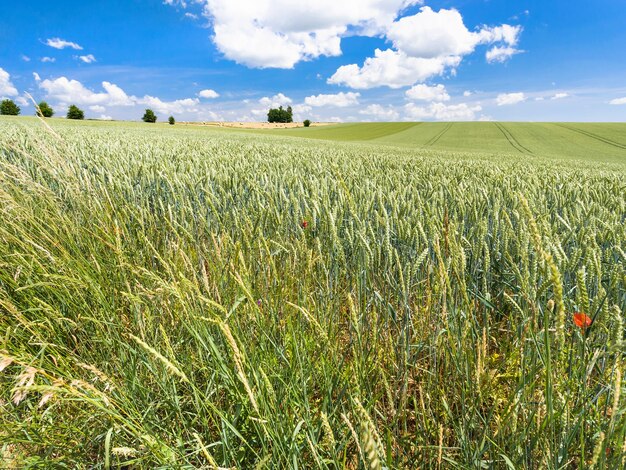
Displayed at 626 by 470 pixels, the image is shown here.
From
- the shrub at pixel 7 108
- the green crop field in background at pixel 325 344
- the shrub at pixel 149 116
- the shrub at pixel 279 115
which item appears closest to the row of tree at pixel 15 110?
the shrub at pixel 7 108

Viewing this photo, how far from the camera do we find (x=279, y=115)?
95.8 metres

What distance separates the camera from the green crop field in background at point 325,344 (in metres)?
0.83

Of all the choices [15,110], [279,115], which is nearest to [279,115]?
[279,115]

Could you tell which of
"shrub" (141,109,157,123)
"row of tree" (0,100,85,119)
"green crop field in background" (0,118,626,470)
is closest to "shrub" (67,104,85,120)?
"row of tree" (0,100,85,119)

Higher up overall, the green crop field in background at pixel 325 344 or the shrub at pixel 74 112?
the shrub at pixel 74 112

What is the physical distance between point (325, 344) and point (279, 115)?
101m

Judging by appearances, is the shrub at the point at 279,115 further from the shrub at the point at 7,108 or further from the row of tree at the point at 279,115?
the shrub at the point at 7,108

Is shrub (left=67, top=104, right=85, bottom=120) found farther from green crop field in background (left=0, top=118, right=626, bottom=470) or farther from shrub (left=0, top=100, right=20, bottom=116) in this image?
green crop field in background (left=0, top=118, right=626, bottom=470)

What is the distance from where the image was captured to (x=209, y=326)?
127 cm

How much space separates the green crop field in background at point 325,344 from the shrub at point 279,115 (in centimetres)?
9871

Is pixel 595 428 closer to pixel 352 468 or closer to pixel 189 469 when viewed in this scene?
pixel 352 468

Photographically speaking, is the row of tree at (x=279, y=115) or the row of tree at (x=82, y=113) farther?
the row of tree at (x=279, y=115)

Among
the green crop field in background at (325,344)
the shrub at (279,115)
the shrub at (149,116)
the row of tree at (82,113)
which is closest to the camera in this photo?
the green crop field in background at (325,344)

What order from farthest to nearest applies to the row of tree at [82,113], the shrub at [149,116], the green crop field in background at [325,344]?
the shrub at [149,116] → the row of tree at [82,113] → the green crop field in background at [325,344]
